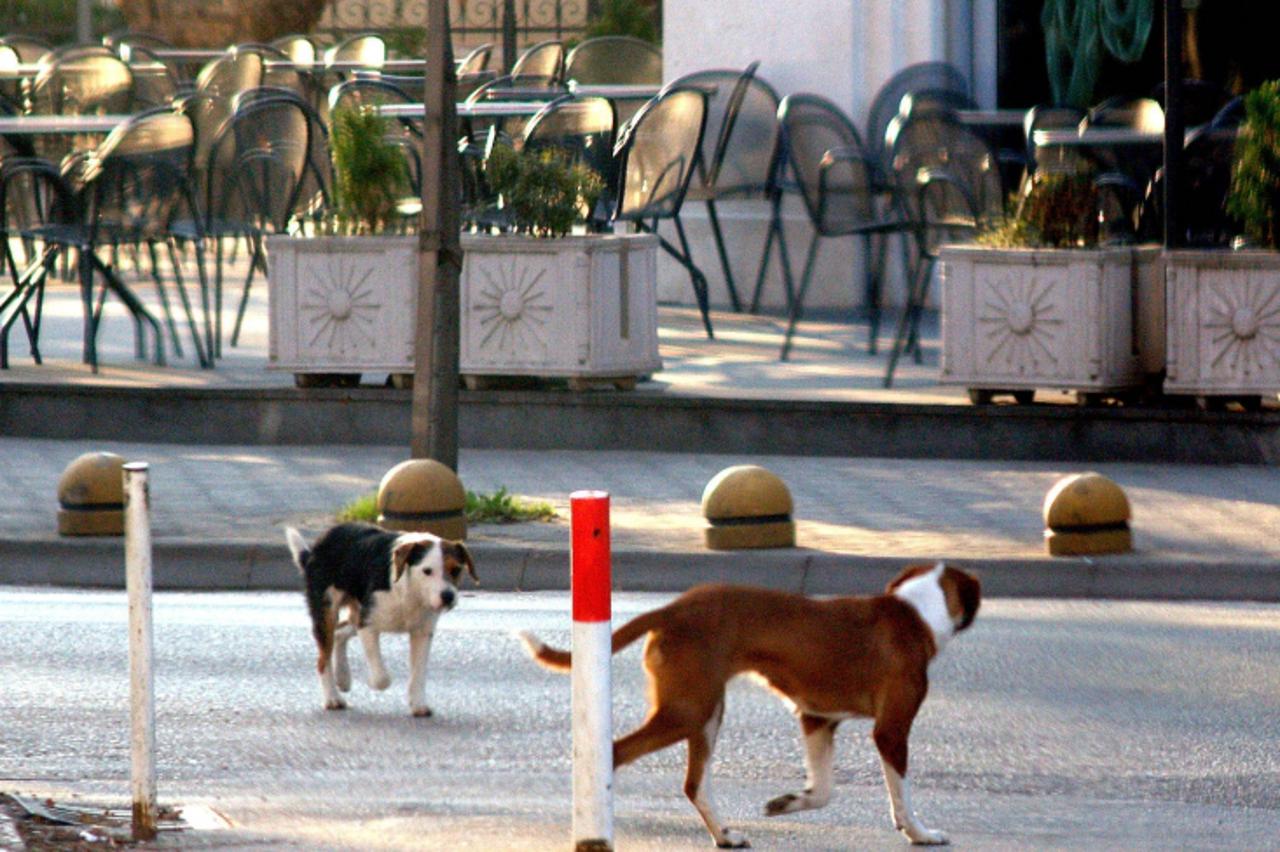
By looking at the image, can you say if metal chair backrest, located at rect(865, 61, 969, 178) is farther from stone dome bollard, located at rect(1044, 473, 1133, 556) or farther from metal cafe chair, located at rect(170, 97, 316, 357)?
stone dome bollard, located at rect(1044, 473, 1133, 556)

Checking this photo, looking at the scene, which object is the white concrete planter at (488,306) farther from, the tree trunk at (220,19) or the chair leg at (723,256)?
the tree trunk at (220,19)

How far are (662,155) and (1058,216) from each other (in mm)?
3619

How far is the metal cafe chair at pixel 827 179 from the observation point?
15.3m

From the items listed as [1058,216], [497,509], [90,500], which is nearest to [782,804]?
[497,509]

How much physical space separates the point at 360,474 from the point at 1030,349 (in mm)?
3696

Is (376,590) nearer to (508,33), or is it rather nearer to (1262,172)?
(1262,172)

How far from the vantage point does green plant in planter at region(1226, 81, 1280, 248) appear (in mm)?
12039

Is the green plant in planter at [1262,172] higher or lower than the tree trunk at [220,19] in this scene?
lower

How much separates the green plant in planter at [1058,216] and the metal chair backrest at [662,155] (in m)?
3.24

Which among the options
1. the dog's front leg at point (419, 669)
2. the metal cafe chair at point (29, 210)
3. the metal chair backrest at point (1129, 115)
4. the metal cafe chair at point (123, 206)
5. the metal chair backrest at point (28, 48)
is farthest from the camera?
the metal chair backrest at point (28, 48)

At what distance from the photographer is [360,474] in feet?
38.2

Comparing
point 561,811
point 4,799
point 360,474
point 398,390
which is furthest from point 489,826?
point 398,390

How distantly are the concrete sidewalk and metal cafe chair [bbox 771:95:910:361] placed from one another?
138 inches

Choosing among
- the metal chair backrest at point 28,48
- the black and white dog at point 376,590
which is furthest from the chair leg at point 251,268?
the metal chair backrest at point 28,48
